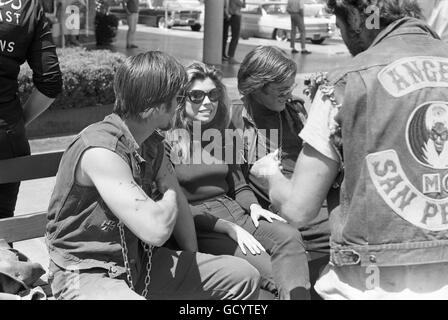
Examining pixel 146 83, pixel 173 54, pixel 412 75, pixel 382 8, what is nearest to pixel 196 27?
pixel 173 54

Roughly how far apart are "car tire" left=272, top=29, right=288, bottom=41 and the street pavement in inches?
14.4

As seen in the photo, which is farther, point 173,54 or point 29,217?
point 173,54

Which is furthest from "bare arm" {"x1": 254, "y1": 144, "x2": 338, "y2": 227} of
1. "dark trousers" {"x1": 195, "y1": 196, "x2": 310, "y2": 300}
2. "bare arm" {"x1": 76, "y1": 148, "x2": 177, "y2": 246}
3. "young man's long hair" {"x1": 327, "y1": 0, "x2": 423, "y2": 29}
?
"dark trousers" {"x1": 195, "y1": 196, "x2": 310, "y2": 300}

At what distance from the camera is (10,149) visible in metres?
3.31

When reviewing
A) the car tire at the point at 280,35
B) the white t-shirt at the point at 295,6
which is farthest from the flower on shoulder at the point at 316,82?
the car tire at the point at 280,35

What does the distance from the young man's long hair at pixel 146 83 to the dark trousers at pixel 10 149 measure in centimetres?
93

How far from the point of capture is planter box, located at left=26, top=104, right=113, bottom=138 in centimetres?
748

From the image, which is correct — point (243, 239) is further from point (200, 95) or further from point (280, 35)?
point (280, 35)

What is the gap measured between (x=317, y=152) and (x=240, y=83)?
5.72 feet

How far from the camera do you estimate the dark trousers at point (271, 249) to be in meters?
2.83

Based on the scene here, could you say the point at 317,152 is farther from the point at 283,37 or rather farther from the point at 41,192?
the point at 283,37

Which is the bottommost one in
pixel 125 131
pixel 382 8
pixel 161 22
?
pixel 161 22

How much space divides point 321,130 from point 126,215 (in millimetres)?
795

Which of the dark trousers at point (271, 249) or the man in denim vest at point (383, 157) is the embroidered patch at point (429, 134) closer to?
the man in denim vest at point (383, 157)
